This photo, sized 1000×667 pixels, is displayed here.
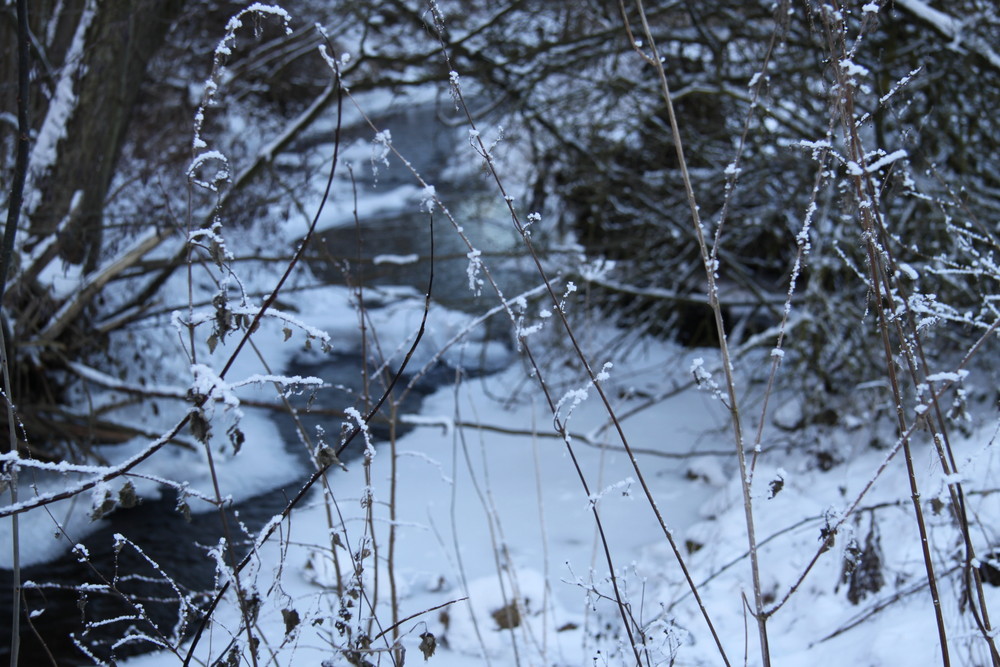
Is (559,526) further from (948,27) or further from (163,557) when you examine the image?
(948,27)

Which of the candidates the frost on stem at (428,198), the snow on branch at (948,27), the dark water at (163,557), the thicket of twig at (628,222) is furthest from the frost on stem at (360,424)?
the snow on branch at (948,27)

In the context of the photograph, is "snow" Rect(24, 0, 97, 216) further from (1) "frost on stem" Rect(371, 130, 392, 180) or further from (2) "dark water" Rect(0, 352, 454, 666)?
(1) "frost on stem" Rect(371, 130, 392, 180)

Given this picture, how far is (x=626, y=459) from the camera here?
4.75m

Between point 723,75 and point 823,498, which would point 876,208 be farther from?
point 723,75

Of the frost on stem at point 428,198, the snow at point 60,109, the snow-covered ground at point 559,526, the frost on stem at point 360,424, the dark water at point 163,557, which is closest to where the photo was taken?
the frost on stem at point 360,424

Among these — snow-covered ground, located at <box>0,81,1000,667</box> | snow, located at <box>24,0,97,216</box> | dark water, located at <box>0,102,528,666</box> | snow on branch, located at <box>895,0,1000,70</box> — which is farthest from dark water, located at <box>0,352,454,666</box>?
snow on branch, located at <box>895,0,1000,70</box>

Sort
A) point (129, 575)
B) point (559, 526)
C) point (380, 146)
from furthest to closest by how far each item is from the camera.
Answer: point (559, 526) < point (129, 575) < point (380, 146)

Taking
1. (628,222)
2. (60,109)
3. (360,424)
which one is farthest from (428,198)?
(628,222)

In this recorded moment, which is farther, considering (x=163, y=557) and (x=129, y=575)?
(x=163, y=557)

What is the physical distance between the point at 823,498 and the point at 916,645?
167 cm

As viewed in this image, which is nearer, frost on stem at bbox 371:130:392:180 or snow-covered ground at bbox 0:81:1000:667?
frost on stem at bbox 371:130:392:180

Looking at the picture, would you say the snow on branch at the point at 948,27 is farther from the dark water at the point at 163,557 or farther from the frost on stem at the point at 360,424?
the frost on stem at the point at 360,424

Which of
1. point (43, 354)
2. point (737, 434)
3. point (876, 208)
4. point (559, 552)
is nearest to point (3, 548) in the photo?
point (43, 354)

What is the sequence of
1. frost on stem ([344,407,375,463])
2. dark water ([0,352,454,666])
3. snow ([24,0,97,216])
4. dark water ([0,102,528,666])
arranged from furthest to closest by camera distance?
1. snow ([24,0,97,216])
2. dark water ([0,352,454,666])
3. dark water ([0,102,528,666])
4. frost on stem ([344,407,375,463])
